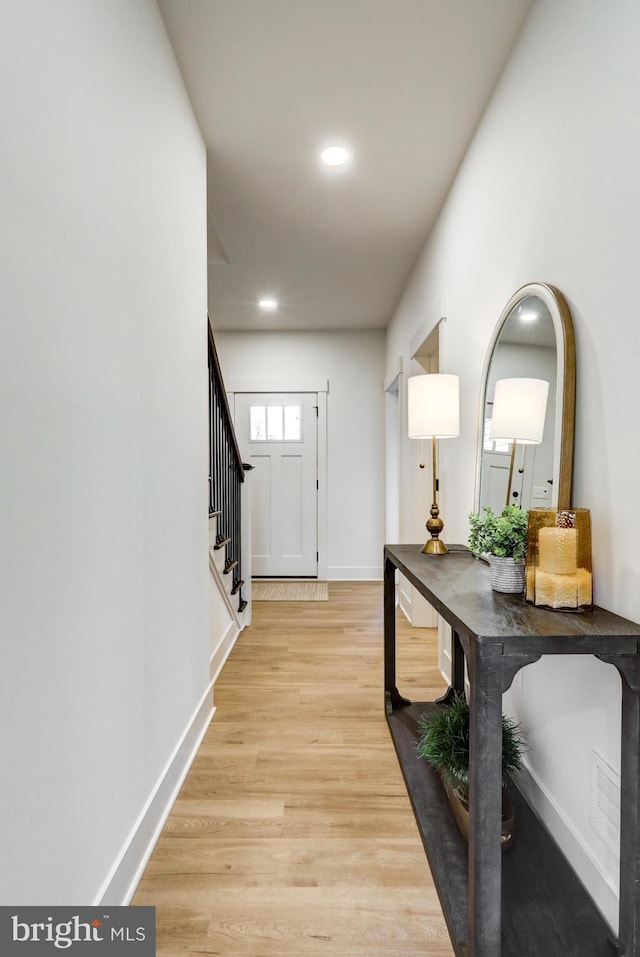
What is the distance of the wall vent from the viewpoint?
3.74ft

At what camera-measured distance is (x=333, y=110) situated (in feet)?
6.75

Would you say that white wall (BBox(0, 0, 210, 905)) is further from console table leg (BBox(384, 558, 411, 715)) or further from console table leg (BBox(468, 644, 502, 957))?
console table leg (BBox(384, 558, 411, 715))

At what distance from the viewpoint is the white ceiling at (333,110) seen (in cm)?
165

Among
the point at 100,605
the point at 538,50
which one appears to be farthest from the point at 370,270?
the point at 100,605

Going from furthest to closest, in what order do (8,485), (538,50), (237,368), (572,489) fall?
(237,368), (538,50), (572,489), (8,485)

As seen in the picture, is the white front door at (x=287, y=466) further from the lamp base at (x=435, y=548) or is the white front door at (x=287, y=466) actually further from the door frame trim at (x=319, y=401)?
the lamp base at (x=435, y=548)

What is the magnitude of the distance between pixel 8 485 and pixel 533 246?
62.7 inches

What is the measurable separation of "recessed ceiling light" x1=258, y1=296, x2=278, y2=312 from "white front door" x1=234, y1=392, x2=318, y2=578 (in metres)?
0.95

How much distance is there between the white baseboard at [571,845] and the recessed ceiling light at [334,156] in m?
2.58

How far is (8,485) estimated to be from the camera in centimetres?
84

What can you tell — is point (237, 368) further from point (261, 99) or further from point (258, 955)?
point (258, 955)

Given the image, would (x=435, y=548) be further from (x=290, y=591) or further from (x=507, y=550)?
(x=290, y=591)

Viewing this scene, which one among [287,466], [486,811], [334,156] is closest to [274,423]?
[287,466]

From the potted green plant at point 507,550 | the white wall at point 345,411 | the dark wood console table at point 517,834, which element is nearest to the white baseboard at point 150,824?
the dark wood console table at point 517,834
